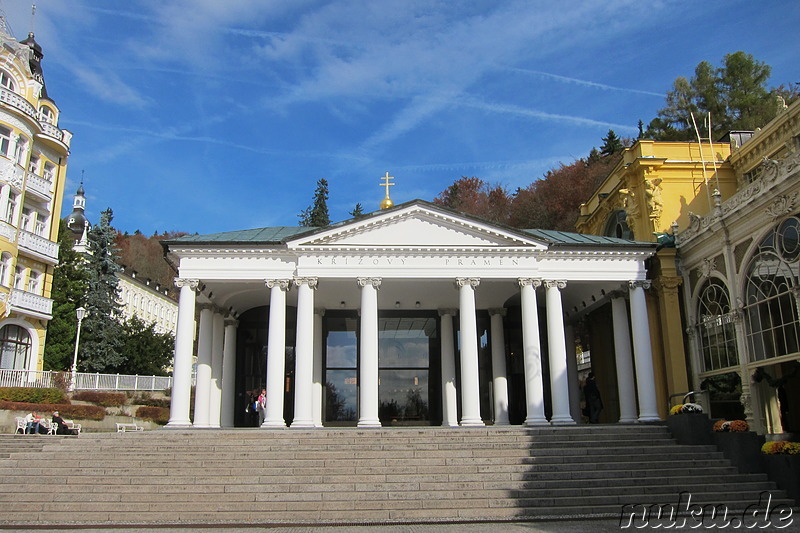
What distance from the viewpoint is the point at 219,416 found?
2634 cm

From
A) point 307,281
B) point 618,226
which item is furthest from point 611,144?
point 307,281

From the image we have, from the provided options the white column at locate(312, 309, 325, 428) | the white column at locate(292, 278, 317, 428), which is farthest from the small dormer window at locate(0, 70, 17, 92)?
the white column at locate(292, 278, 317, 428)

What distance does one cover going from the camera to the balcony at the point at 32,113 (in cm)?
3462

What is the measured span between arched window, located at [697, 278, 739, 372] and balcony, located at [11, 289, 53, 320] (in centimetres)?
3306

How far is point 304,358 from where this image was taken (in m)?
22.1

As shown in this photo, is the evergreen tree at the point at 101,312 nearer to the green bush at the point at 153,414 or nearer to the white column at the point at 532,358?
the green bush at the point at 153,414

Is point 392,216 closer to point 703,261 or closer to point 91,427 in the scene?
point 703,261

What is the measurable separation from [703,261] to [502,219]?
32.2 m

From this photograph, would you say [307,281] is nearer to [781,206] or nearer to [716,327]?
[716,327]

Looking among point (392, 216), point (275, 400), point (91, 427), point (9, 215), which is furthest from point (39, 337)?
point (392, 216)

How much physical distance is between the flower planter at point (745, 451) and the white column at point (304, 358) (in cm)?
1245

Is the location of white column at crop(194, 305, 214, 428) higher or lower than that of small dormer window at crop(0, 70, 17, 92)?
lower

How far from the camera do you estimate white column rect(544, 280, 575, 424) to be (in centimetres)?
2200

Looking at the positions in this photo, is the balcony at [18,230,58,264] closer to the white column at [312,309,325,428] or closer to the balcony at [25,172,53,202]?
the balcony at [25,172,53,202]
